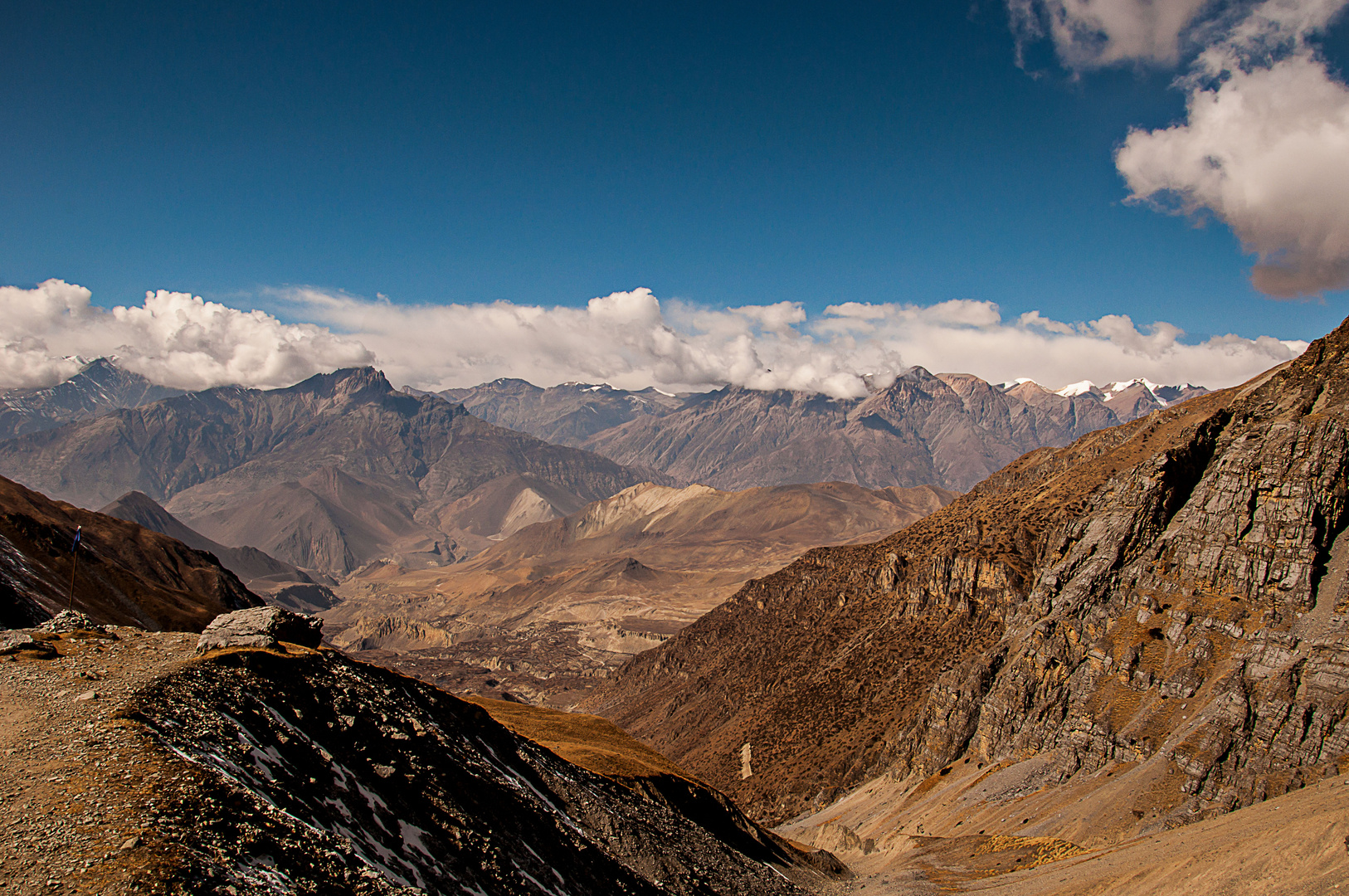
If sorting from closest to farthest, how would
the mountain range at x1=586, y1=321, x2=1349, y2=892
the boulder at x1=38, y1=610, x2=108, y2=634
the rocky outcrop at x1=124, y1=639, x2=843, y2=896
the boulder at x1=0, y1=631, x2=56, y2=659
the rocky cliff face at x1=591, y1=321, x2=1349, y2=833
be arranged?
1. the rocky outcrop at x1=124, y1=639, x2=843, y2=896
2. the boulder at x1=0, y1=631, x2=56, y2=659
3. the boulder at x1=38, y1=610, x2=108, y2=634
4. the mountain range at x1=586, y1=321, x2=1349, y2=892
5. the rocky cliff face at x1=591, y1=321, x2=1349, y2=833

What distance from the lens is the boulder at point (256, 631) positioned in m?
32.4

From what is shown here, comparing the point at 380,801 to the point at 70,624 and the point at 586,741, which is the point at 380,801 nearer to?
the point at 70,624

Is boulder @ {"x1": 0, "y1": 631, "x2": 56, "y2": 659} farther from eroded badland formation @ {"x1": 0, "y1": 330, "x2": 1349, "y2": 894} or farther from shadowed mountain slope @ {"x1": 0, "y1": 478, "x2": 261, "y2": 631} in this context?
shadowed mountain slope @ {"x1": 0, "y1": 478, "x2": 261, "y2": 631}

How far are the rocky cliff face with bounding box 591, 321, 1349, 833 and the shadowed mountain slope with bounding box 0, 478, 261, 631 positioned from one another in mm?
76140

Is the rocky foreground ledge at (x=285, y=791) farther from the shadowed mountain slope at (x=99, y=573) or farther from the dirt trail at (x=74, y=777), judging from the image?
the shadowed mountain slope at (x=99, y=573)

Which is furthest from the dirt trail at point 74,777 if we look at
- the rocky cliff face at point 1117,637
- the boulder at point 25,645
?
the rocky cliff face at point 1117,637

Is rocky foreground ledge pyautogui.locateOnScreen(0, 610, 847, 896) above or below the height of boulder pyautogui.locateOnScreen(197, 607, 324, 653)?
below

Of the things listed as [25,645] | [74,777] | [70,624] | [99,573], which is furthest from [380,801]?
[99,573]

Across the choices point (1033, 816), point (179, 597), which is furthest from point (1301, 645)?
point (179, 597)

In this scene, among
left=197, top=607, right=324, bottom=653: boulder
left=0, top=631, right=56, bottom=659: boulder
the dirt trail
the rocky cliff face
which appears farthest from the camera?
the rocky cliff face

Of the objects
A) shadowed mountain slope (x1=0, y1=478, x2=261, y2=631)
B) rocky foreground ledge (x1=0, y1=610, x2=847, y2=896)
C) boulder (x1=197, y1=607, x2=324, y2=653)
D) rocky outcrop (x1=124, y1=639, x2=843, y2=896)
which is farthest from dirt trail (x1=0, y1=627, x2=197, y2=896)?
shadowed mountain slope (x1=0, y1=478, x2=261, y2=631)

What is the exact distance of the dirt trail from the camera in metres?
16.0

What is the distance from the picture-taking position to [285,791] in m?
23.7

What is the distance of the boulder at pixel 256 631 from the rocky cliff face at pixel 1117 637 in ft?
207
